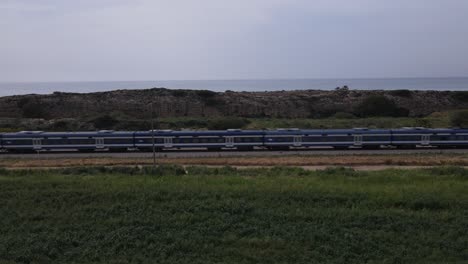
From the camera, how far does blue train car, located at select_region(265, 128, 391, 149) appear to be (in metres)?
49.8

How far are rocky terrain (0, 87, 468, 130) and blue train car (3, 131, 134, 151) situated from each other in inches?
1489

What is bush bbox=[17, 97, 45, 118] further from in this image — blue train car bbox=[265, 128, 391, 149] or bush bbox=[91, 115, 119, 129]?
blue train car bbox=[265, 128, 391, 149]

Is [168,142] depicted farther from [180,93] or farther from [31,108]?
[180,93]

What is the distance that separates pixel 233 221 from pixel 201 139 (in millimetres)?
31368

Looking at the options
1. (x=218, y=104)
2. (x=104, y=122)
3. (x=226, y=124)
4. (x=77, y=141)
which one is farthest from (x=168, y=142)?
(x=218, y=104)

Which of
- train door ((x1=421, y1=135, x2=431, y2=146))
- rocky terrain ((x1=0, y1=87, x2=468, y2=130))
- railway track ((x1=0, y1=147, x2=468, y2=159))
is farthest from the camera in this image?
rocky terrain ((x1=0, y1=87, x2=468, y2=130))

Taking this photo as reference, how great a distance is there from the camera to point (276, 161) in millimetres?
41250

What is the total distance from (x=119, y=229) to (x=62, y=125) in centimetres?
5889

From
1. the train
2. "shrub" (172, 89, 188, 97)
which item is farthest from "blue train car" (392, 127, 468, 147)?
"shrub" (172, 89, 188, 97)

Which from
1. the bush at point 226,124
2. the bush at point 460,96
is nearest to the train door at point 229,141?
the bush at point 226,124

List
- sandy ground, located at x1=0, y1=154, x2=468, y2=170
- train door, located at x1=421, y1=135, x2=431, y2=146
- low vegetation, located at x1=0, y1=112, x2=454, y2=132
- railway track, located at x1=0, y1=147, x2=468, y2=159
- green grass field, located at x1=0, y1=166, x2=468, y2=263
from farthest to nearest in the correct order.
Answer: low vegetation, located at x1=0, y1=112, x2=454, y2=132
train door, located at x1=421, y1=135, x2=431, y2=146
railway track, located at x1=0, y1=147, x2=468, y2=159
sandy ground, located at x1=0, y1=154, x2=468, y2=170
green grass field, located at x1=0, y1=166, x2=468, y2=263

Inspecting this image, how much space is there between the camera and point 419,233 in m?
17.7

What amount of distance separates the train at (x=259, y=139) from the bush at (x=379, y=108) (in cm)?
3772

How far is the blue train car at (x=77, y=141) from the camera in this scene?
166 ft
